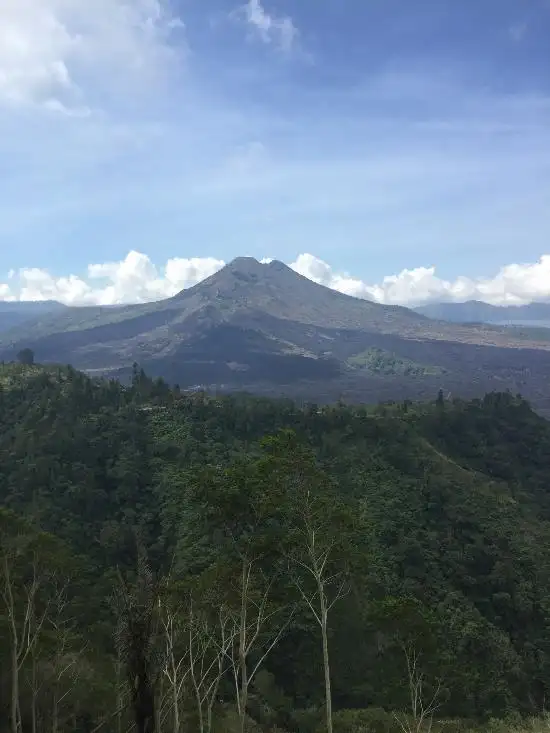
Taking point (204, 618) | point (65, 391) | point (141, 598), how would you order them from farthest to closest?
point (65, 391), point (204, 618), point (141, 598)

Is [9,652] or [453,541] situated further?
[453,541]

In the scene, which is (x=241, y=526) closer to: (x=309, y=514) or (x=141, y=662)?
(x=309, y=514)

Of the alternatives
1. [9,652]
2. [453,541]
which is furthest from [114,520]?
[9,652]

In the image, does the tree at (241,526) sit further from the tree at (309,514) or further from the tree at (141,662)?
the tree at (141,662)

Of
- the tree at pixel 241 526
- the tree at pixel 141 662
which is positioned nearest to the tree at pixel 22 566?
the tree at pixel 241 526

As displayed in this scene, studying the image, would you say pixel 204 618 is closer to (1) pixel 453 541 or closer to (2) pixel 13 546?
(2) pixel 13 546

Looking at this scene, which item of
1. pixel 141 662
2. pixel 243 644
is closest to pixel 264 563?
pixel 243 644

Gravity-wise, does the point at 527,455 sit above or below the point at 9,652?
below

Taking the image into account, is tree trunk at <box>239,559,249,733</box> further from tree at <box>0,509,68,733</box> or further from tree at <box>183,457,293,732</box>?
tree at <box>0,509,68,733</box>

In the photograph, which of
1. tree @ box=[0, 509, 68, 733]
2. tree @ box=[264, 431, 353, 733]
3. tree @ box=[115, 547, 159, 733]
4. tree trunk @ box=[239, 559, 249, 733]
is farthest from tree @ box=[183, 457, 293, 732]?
tree @ box=[115, 547, 159, 733]
